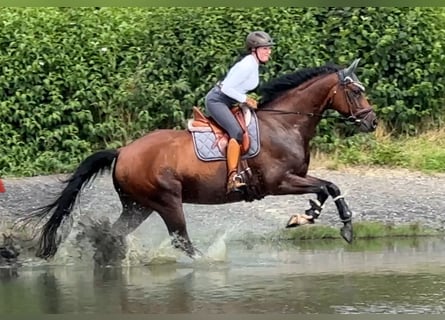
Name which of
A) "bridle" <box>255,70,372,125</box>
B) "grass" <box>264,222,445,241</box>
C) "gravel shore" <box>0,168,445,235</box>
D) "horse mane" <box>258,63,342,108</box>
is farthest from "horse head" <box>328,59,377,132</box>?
"gravel shore" <box>0,168,445,235</box>

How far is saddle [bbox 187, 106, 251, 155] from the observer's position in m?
11.9

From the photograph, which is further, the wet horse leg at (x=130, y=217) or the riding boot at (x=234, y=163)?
the wet horse leg at (x=130, y=217)

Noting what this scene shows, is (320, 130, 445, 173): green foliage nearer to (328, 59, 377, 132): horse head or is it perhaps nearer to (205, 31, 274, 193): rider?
(328, 59, 377, 132): horse head

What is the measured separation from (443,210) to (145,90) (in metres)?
5.87

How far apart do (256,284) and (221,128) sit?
2118mm

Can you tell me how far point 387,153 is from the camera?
59.2 ft

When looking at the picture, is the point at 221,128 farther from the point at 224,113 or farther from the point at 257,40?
the point at 257,40

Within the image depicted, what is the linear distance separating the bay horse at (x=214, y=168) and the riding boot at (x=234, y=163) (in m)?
0.12

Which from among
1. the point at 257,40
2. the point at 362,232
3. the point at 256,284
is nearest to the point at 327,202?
the point at 362,232

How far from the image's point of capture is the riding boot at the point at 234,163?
11781 millimetres

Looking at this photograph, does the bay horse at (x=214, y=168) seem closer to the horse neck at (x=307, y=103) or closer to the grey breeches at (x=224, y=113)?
the horse neck at (x=307, y=103)

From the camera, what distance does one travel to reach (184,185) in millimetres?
12039

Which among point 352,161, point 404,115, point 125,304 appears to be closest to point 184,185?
point 125,304

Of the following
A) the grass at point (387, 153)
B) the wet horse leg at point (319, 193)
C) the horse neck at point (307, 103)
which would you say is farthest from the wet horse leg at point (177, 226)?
the grass at point (387, 153)
